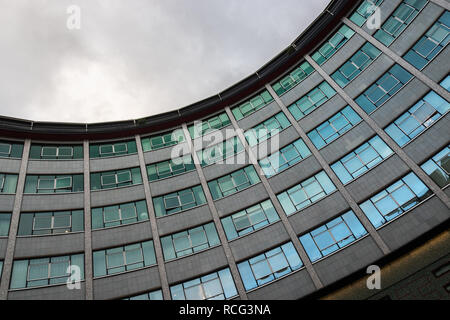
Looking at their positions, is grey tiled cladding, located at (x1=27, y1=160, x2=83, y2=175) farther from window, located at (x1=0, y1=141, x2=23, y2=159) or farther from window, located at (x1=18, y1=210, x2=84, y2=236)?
window, located at (x1=18, y1=210, x2=84, y2=236)

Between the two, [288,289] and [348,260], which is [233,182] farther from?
[348,260]

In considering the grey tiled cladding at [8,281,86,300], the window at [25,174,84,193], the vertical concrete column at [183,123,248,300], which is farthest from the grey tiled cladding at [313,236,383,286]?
the window at [25,174,84,193]

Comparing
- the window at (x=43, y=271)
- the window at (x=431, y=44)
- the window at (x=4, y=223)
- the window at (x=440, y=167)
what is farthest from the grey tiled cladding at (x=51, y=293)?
the window at (x=431, y=44)

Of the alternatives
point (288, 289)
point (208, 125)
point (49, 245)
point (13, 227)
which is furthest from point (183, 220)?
point (13, 227)

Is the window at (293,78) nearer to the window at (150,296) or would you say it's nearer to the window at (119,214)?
the window at (119,214)

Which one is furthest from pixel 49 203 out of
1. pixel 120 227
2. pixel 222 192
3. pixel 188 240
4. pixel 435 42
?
pixel 435 42

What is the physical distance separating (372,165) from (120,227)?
61.8 ft

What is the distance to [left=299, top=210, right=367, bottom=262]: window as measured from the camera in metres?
20.5

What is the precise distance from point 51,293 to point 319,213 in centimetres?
1841

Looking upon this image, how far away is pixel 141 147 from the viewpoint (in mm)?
28688

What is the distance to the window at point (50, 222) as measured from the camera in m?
22.5

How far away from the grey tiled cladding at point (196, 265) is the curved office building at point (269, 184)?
74 mm

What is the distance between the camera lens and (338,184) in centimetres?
2225
